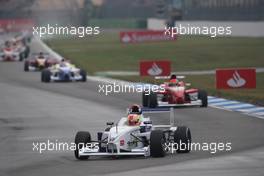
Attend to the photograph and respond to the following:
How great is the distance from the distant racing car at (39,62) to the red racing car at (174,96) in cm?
2269

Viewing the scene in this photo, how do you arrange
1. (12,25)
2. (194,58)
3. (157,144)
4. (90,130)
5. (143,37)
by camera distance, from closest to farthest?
1. (157,144)
2. (90,130)
3. (194,58)
4. (143,37)
5. (12,25)

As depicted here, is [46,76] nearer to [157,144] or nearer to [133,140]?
[133,140]

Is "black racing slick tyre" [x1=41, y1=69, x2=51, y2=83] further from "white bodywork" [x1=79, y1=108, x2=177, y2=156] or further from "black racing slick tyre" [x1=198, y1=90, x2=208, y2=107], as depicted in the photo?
"white bodywork" [x1=79, y1=108, x2=177, y2=156]

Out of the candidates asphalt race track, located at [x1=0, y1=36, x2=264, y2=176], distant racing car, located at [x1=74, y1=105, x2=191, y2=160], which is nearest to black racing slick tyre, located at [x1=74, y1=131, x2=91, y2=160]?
distant racing car, located at [x1=74, y1=105, x2=191, y2=160]

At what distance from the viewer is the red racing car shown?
1196 inches

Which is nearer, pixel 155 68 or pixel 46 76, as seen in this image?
pixel 155 68

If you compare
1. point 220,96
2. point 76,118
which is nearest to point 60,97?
point 220,96

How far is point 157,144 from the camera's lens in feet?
62.1

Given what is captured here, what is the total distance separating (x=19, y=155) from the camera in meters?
20.2

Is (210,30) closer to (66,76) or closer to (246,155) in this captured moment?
(66,76)

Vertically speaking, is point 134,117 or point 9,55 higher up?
point 9,55

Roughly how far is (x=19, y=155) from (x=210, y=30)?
8163 centimetres

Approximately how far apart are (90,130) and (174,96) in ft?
20.3

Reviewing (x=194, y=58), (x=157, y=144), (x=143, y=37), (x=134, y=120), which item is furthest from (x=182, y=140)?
(x=143, y=37)
